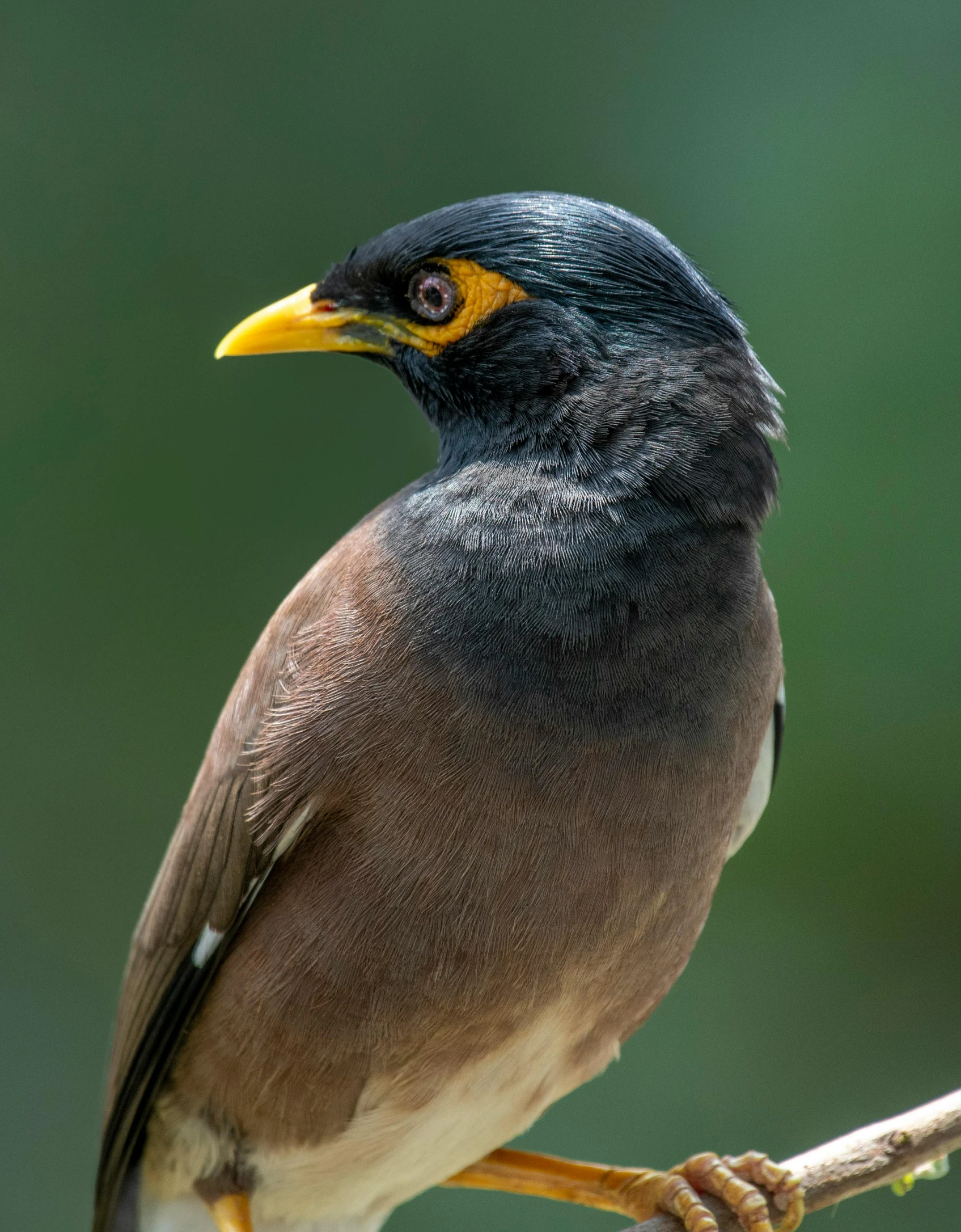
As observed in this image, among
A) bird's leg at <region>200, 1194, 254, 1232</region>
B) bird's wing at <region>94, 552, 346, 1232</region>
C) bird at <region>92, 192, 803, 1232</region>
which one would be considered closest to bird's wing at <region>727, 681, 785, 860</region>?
bird at <region>92, 192, 803, 1232</region>

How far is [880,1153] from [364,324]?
149cm

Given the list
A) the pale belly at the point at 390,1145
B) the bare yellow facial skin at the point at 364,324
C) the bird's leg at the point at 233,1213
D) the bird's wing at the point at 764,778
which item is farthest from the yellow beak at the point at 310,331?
the bird's leg at the point at 233,1213

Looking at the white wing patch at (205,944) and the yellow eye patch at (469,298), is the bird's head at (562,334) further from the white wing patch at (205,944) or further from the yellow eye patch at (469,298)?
the white wing patch at (205,944)

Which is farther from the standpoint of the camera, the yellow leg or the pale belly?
the yellow leg

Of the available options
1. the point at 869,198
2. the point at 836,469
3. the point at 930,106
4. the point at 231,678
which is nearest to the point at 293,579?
the point at 231,678

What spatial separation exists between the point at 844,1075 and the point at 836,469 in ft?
5.79

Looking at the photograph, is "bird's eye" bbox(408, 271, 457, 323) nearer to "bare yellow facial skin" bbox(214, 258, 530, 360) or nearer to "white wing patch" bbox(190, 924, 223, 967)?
"bare yellow facial skin" bbox(214, 258, 530, 360)

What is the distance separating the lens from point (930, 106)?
13.1ft

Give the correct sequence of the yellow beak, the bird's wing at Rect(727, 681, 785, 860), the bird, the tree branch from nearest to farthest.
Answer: the bird → the tree branch → the yellow beak → the bird's wing at Rect(727, 681, 785, 860)

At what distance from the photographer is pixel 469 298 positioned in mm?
2105

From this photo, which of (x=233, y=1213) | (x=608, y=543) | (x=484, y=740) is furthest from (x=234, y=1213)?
(x=608, y=543)

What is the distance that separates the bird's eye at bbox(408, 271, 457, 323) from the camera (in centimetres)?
213

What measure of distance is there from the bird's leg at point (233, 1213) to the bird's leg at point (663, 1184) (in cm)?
43

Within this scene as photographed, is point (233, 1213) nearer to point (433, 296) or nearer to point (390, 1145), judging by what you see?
point (390, 1145)
